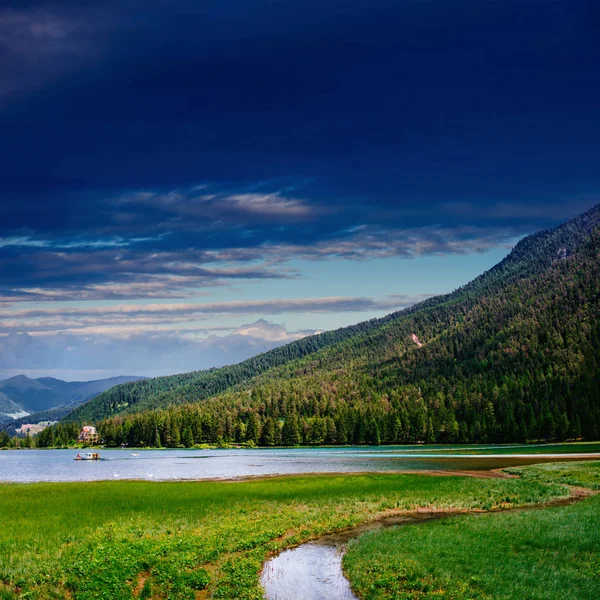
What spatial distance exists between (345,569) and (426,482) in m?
39.1

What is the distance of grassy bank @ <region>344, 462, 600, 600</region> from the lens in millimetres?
22953

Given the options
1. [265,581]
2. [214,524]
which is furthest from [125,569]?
[214,524]

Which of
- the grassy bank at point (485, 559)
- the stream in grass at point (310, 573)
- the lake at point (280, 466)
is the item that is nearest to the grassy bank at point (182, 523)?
the stream in grass at point (310, 573)

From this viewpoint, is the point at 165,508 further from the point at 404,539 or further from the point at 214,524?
the point at 404,539

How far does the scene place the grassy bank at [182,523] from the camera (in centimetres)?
2523

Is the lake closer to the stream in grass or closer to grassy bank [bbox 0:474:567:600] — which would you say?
grassy bank [bbox 0:474:567:600]

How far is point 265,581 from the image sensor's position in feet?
86.3

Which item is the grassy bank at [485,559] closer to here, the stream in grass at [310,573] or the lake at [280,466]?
the stream in grass at [310,573]

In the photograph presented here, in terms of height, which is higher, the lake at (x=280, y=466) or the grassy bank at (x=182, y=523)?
the grassy bank at (x=182, y=523)

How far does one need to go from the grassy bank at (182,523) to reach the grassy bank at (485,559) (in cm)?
563

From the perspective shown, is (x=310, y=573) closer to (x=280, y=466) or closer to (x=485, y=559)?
(x=485, y=559)

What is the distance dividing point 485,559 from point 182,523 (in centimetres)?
2105

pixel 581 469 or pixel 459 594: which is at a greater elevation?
pixel 459 594

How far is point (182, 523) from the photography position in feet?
130
